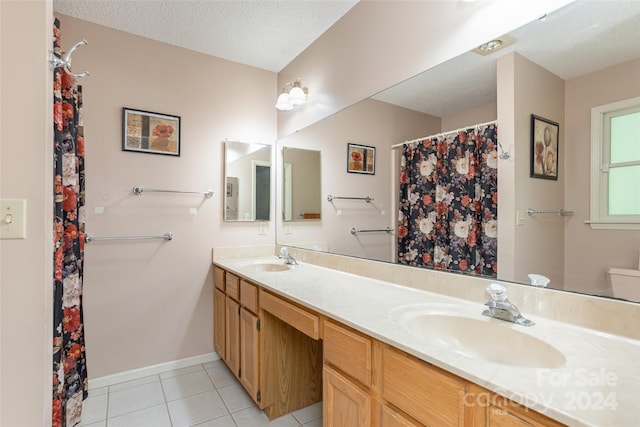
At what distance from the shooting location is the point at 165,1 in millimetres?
1949

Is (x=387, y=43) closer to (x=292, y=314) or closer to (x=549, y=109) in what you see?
(x=549, y=109)

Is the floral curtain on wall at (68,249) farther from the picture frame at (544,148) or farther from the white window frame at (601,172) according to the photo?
the white window frame at (601,172)

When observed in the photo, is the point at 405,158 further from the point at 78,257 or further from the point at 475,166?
the point at 78,257

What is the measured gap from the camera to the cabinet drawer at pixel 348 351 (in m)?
1.03

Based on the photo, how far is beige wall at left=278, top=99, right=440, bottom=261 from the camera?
173 centimetres

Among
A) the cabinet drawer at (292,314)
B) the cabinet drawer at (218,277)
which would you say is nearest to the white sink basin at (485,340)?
the cabinet drawer at (292,314)

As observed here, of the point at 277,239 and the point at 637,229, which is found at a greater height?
the point at 637,229

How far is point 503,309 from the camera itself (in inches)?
41.9

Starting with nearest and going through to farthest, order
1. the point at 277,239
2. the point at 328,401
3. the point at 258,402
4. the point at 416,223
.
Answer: the point at 328,401 < the point at 416,223 < the point at 258,402 < the point at 277,239

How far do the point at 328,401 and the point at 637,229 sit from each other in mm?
1172

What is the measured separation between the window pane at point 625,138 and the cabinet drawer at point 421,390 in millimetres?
846

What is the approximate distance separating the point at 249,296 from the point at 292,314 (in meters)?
0.55
